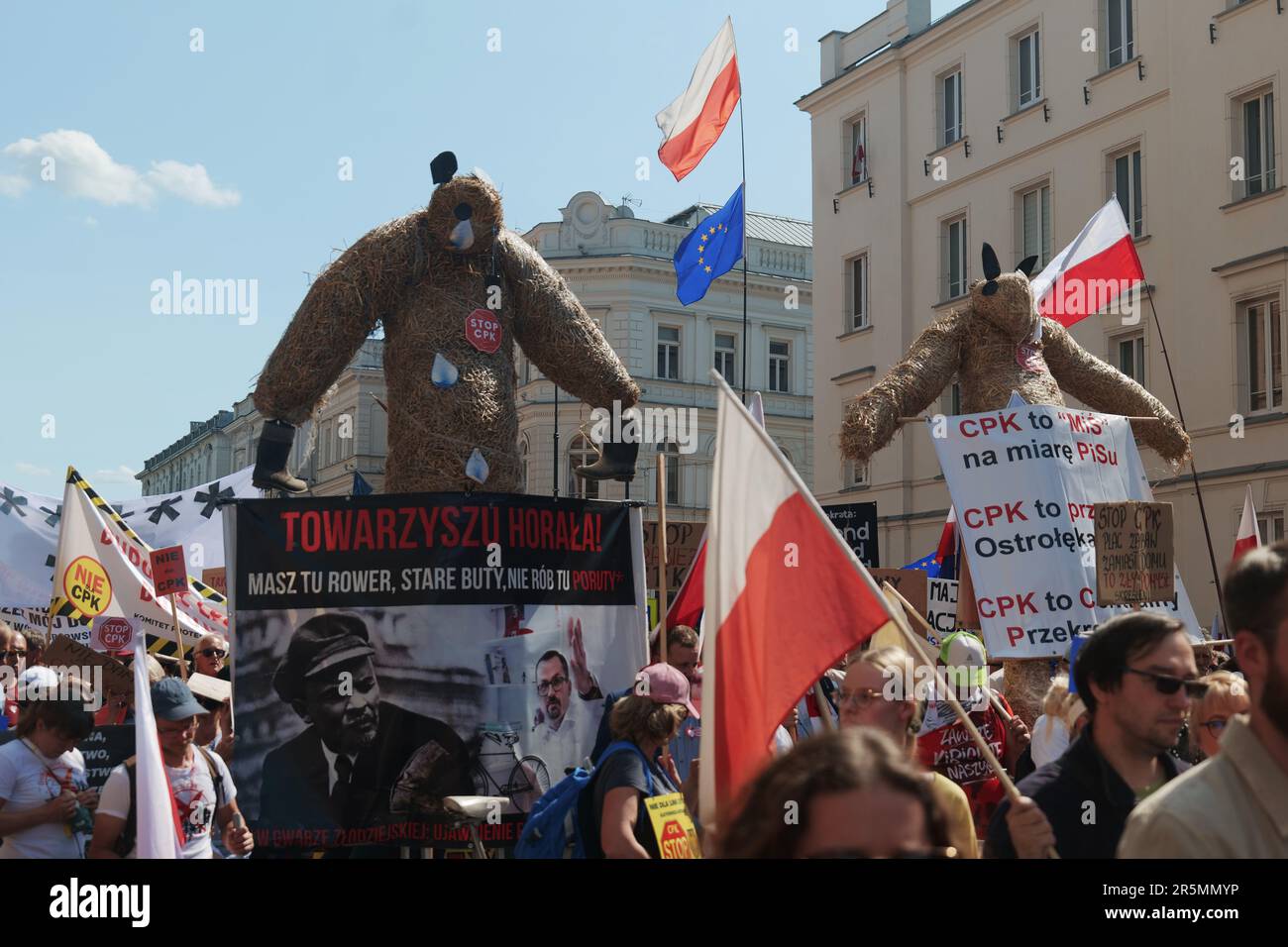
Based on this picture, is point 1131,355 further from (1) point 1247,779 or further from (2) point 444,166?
(1) point 1247,779

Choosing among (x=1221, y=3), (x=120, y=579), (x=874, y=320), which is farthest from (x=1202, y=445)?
(x=120, y=579)

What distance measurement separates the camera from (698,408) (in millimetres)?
48156

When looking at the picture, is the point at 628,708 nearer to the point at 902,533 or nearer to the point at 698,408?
the point at 902,533

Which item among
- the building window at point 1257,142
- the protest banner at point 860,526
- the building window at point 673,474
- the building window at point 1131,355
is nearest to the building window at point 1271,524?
the building window at point 1131,355

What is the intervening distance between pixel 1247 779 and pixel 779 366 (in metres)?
47.8

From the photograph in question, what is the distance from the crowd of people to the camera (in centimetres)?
209

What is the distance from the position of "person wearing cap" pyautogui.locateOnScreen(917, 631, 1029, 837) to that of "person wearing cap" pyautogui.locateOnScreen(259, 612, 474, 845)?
198 centimetres

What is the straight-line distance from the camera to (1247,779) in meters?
2.59

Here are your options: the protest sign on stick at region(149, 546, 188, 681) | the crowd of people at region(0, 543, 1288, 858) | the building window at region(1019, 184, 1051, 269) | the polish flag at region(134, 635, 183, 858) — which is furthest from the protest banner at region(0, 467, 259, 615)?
the building window at region(1019, 184, 1051, 269)

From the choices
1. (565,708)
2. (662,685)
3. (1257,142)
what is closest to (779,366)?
(1257,142)

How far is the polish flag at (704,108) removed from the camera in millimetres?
11914

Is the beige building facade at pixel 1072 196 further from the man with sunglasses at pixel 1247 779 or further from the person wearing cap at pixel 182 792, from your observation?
the man with sunglasses at pixel 1247 779

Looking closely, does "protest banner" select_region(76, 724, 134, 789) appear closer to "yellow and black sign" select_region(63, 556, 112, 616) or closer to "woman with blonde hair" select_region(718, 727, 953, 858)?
"woman with blonde hair" select_region(718, 727, 953, 858)

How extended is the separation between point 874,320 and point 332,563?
2458 centimetres
